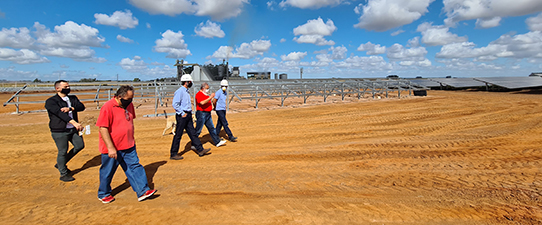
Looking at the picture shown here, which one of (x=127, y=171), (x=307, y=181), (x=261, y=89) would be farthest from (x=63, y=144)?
(x=261, y=89)

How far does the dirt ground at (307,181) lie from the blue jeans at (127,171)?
0.64ft

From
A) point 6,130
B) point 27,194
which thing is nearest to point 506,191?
point 27,194

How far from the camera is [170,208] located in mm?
3438

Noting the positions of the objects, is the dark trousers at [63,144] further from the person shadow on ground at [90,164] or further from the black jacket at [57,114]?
the person shadow on ground at [90,164]

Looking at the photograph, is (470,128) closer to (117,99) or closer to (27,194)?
(117,99)

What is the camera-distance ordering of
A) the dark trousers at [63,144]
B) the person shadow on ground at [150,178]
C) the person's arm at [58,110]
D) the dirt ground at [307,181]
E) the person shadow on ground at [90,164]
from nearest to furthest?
1. the dirt ground at [307,181]
2. the person shadow on ground at [150,178]
3. the person's arm at [58,110]
4. the dark trousers at [63,144]
5. the person shadow on ground at [90,164]

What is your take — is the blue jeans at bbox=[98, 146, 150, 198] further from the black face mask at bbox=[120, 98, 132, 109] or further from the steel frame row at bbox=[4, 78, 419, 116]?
the steel frame row at bbox=[4, 78, 419, 116]

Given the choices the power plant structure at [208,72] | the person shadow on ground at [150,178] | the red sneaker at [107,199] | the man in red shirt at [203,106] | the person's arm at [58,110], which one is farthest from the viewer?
the power plant structure at [208,72]

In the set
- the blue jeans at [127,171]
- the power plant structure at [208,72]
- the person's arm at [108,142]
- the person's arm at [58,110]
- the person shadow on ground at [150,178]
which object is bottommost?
the person shadow on ground at [150,178]

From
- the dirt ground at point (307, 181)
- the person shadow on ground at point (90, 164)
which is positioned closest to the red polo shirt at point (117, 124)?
the dirt ground at point (307, 181)

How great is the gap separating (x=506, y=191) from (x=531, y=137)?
4.21 m

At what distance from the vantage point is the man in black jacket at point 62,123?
4.22 m

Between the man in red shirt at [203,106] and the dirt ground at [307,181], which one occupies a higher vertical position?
the man in red shirt at [203,106]

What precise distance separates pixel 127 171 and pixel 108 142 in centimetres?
51
